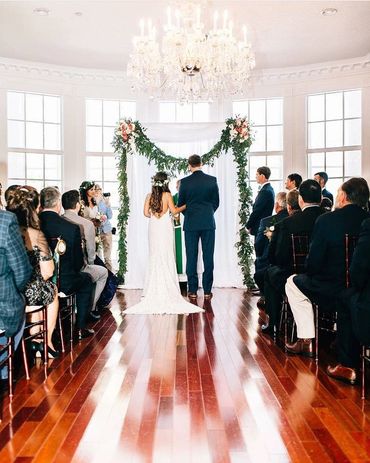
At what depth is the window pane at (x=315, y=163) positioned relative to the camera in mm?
9883

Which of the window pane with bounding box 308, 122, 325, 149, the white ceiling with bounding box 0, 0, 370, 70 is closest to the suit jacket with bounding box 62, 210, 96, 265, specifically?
the white ceiling with bounding box 0, 0, 370, 70

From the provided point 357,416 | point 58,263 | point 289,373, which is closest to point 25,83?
point 58,263

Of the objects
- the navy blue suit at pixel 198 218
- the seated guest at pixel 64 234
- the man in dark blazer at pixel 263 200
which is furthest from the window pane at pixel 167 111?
the seated guest at pixel 64 234

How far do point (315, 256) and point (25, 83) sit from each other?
7.04 metres

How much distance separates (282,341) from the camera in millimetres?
5102

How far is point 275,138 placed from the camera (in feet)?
33.2

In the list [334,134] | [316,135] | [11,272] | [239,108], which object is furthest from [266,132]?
[11,272]

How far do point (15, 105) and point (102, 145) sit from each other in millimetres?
1599

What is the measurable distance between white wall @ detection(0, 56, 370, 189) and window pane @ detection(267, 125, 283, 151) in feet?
0.52

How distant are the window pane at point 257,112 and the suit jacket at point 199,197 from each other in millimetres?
2875

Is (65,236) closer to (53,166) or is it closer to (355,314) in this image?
(355,314)

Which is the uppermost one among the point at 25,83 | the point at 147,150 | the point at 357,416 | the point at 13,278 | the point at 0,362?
the point at 25,83

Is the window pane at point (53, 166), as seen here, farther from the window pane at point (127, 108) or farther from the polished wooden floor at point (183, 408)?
the polished wooden floor at point (183, 408)

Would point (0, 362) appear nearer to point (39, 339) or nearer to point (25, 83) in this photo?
point (39, 339)
